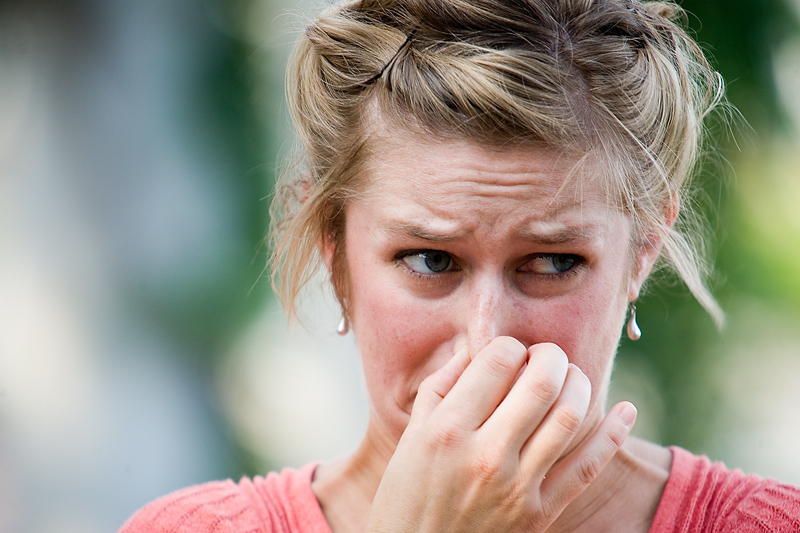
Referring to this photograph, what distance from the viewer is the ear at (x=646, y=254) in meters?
1.57

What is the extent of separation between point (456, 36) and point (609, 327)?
684mm

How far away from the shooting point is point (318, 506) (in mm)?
1746

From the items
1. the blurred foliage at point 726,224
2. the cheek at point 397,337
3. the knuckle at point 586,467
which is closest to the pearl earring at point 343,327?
the cheek at point 397,337

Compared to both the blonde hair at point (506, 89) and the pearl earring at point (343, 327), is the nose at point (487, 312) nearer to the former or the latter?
the blonde hair at point (506, 89)

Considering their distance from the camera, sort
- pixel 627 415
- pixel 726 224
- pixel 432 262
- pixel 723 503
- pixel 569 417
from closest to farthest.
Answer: pixel 569 417
pixel 627 415
pixel 432 262
pixel 723 503
pixel 726 224

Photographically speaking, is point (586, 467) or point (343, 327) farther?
point (343, 327)

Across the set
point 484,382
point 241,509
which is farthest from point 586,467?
point 241,509

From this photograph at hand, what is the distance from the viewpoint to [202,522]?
1726 mm

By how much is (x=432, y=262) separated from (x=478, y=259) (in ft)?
0.36

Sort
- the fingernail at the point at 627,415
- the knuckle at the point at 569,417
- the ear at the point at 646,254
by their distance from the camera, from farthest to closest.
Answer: the ear at the point at 646,254, the fingernail at the point at 627,415, the knuckle at the point at 569,417

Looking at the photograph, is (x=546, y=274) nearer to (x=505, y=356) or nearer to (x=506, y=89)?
(x=505, y=356)

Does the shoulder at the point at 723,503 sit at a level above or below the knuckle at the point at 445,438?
below

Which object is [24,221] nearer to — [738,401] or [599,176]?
[599,176]

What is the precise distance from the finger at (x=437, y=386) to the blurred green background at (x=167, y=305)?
6.19 feet
